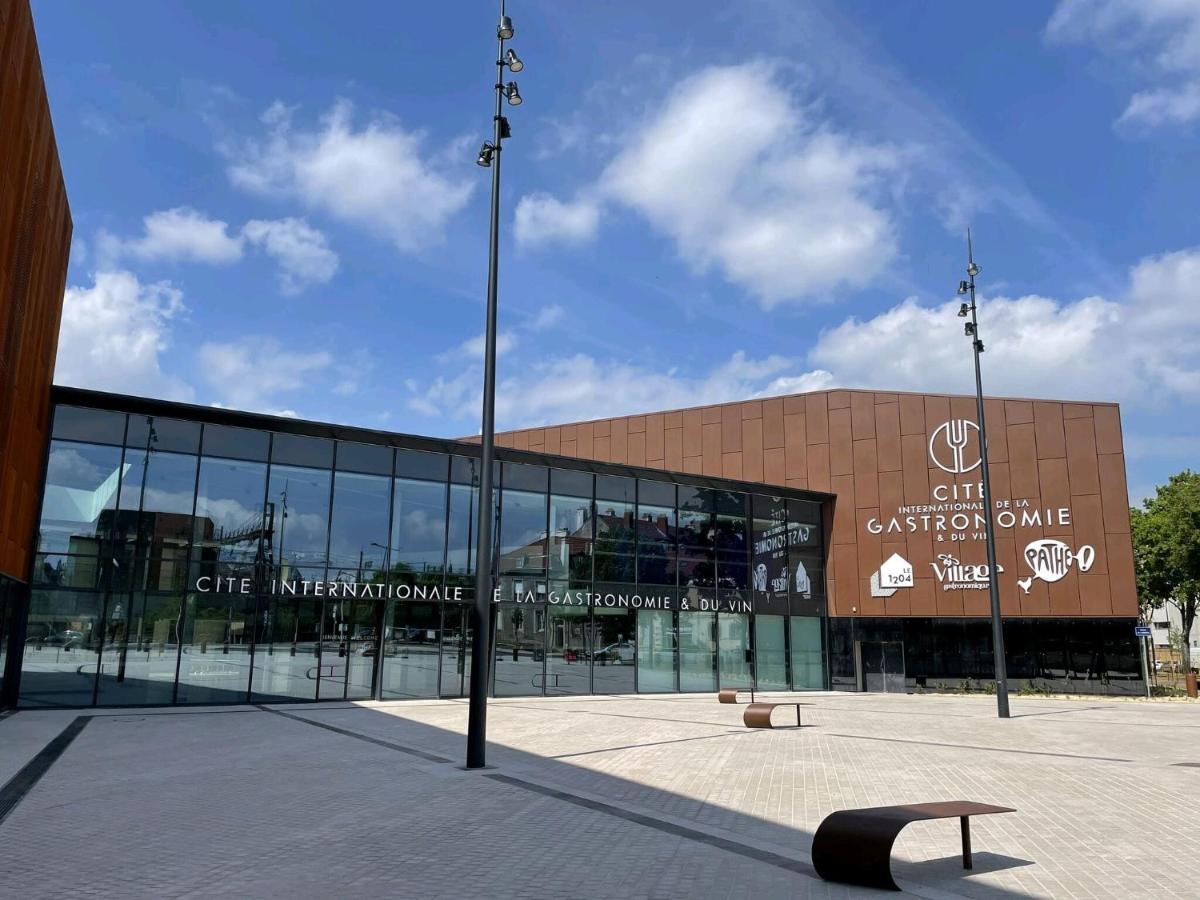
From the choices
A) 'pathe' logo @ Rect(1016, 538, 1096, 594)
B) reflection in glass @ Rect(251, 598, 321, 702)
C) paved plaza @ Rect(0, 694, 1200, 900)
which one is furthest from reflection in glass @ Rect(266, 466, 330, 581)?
'pathe' logo @ Rect(1016, 538, 1096, 594)

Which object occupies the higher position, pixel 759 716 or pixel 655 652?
pixel 655 652

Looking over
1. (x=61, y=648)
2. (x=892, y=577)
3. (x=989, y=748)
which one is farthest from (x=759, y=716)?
(x=892, y=577)

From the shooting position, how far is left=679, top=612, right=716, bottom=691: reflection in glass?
30.7m

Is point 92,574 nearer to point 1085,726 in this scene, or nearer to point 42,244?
point 42,244

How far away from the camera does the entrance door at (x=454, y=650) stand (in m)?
25.8

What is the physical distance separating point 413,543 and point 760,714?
37.4 feet

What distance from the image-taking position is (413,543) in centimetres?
2553

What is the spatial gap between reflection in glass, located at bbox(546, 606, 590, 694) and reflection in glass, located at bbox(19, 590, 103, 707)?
499 inches

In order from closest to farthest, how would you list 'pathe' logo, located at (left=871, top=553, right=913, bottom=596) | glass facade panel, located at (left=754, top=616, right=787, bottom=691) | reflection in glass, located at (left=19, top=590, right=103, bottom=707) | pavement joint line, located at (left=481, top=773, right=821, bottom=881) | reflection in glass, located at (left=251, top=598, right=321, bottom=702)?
pavement joint line, located at (left=481, top=773, right=821, bottom=881)
reflection in glass, located at (left=19, top=590, right=103, bottom=707)
reflection in glass, located at (left=251, top=598, right=321, bottom=702)
glass facade panel, located at (left=754, top=616, right=787, bottom=691)
'pathe' logo, located at (left=871, top=553, right=913, bottom=596)

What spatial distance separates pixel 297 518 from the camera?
2364 centimetres

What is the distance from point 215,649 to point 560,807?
14965mm

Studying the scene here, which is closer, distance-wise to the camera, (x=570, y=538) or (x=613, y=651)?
(x=570, y=538)

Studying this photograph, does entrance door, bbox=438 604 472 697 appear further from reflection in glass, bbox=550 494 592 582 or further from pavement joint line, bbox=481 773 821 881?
pavement joint line, bbox=481 773 821 881

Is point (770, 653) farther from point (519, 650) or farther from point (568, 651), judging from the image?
point (519, 650)
